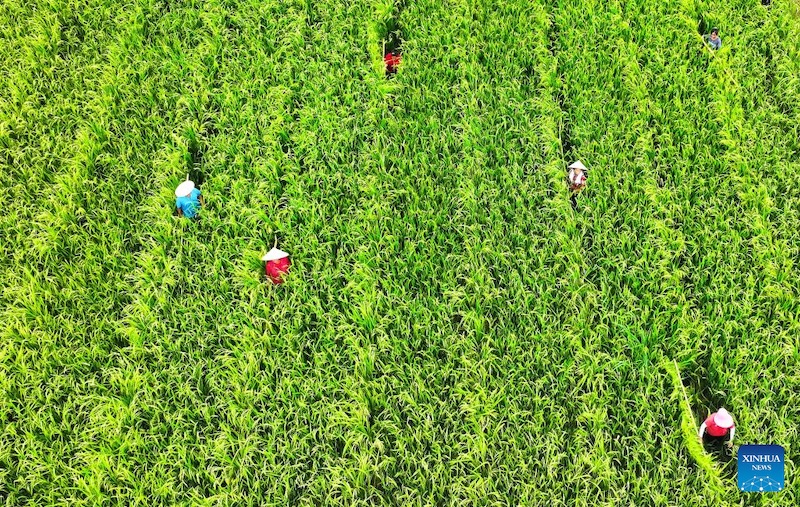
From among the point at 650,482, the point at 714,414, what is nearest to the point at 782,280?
the point at 714,414

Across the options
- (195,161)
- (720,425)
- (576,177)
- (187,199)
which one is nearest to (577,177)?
(576,177)

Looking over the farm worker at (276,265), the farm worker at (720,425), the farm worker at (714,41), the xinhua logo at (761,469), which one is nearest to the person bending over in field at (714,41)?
the farm worker at (714,41)

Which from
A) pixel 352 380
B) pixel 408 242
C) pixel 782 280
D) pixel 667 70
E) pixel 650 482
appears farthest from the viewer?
pixel 667 70

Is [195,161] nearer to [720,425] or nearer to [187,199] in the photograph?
[187,199]

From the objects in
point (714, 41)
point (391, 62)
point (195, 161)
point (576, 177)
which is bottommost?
point (195, 161)

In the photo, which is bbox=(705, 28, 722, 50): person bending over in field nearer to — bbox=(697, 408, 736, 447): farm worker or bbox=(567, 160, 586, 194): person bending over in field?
bbox=(567, 160, 586, 194): person bending over in field

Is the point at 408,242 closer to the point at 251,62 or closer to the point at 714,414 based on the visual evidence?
the point at 714,414

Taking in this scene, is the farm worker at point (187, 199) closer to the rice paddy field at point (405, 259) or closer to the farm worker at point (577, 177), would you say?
the rice paddy field at point (405, 259)
